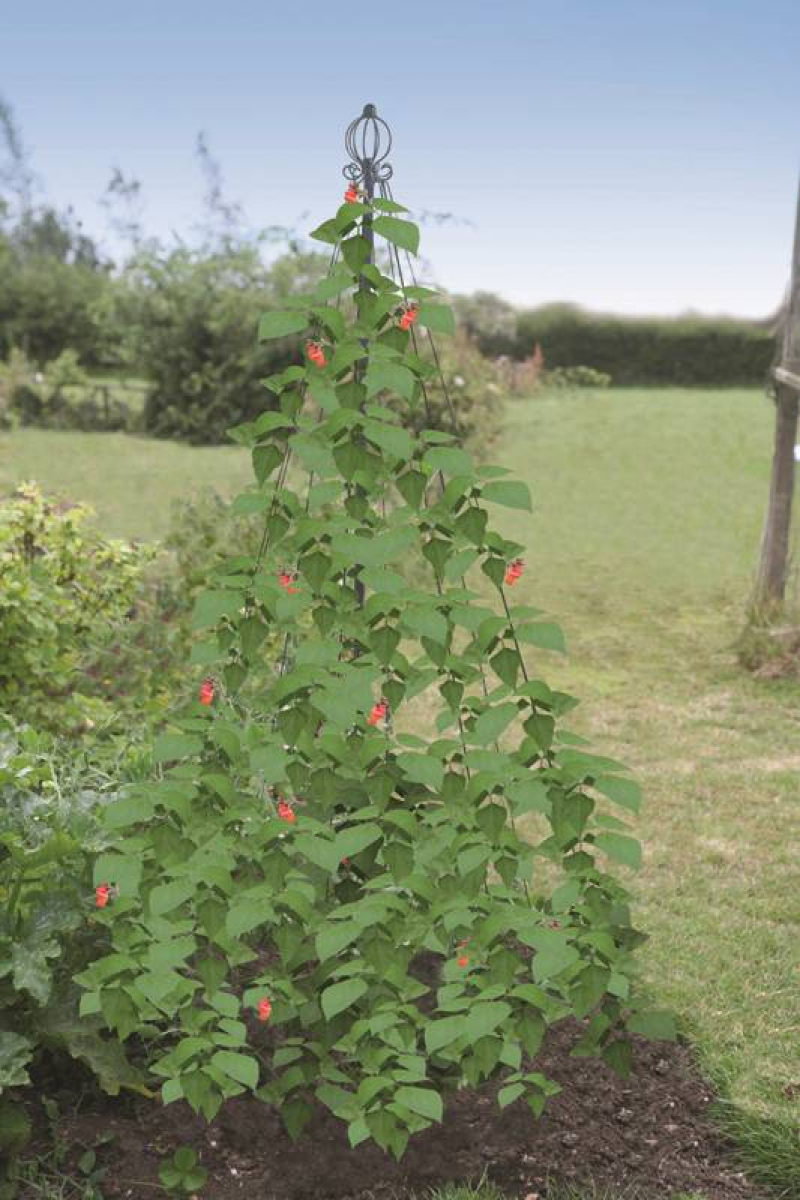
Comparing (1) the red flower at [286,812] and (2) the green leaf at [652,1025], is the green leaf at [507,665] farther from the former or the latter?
(2) the green leaf at [652,1025]

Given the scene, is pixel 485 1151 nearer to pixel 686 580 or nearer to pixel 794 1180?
pixel 794 1180

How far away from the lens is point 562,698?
286 cm

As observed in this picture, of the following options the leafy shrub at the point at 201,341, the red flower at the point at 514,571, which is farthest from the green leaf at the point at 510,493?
the leafy shrub at the point at 201,341

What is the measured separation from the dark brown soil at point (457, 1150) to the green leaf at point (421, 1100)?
0.28 m

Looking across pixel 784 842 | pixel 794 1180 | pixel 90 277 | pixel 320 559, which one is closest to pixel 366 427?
pixel 320 559

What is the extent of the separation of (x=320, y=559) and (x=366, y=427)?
0.30 m

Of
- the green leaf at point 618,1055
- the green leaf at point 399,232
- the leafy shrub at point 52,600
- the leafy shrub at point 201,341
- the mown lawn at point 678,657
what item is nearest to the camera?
the green leaf at point 399,232

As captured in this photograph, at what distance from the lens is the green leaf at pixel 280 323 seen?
2.70m

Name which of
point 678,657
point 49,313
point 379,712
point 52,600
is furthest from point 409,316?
point 49,313

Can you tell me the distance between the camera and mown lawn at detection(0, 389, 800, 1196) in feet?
12.7

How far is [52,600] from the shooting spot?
493 centimetres

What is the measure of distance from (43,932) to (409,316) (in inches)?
61.2

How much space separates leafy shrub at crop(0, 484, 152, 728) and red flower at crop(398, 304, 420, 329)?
7.78ft

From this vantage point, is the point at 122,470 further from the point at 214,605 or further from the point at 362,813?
the point at 362,813
